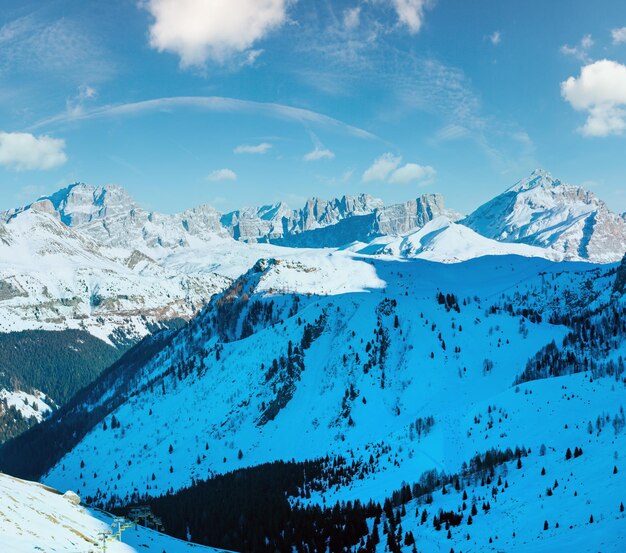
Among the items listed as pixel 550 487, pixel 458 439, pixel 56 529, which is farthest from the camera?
pixel 458 439

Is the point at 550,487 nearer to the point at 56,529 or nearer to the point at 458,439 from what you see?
the point at 458,439

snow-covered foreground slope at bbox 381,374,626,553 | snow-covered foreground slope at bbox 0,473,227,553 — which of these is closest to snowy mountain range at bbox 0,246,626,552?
snow-covered foreground slope at bbox 381,374,626,553

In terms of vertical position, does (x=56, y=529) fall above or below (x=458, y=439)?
below

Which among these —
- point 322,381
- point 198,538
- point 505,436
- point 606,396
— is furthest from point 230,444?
point 606,396

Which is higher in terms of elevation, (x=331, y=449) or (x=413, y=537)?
(x=331, y=449)

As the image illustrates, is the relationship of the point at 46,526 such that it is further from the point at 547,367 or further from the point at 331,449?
the point at 547,367

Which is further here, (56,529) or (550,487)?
(550,487)

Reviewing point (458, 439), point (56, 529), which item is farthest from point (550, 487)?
point (56, 529)

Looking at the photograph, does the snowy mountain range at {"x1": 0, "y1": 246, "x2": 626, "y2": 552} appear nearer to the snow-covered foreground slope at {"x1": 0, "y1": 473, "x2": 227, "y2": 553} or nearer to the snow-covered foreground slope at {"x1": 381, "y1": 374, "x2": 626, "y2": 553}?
the snow-covered foreground slope at {"x1": 381, "y1": 374, "x2": 626, "y2": 553}
